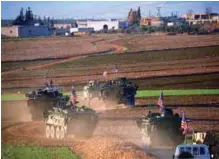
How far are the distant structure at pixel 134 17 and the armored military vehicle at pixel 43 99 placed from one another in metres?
2.54

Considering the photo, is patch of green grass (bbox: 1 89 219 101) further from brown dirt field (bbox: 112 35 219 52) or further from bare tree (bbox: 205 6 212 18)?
bare tree (bbox: 205 6 212 18)

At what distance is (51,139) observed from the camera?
17.5 meters

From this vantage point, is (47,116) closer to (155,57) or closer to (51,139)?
(51,139)

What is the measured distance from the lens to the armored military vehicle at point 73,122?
17.4 meters

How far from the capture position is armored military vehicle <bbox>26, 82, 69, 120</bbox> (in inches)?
734

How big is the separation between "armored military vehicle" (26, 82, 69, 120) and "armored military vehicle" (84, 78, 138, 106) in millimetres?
705

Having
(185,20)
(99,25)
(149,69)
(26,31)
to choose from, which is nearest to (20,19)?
(26,31)

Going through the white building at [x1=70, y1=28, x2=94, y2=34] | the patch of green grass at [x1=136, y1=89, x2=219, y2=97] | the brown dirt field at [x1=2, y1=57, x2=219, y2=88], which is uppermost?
the white building at [x1=70, y1=28, x2=94, y2=34]

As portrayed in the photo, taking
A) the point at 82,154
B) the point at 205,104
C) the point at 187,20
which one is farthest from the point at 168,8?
the point at 82,154

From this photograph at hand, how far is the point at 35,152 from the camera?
52.5 feet

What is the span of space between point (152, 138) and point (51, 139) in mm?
2522

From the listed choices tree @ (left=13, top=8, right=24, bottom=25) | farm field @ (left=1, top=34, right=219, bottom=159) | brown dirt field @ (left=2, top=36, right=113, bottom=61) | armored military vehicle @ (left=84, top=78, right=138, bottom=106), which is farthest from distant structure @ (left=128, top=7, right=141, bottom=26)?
tree @ (left=13, top=8, right=24, bottom=25)

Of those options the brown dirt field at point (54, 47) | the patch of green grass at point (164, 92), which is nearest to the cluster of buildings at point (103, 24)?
the brown dirt field at point (54, 47)

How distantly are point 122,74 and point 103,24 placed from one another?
132 cm
